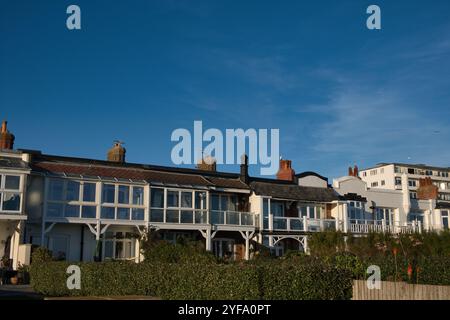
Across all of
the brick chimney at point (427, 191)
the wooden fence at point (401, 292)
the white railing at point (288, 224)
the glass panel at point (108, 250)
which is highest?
the brick chimney at point (427, 191)

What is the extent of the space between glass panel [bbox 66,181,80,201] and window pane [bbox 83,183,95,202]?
0.36 metres

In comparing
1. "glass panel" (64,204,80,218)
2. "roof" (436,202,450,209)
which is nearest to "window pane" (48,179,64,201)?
"glass panel" (64,204,80,218)

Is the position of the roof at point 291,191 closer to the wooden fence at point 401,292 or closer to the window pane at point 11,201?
the window pane at point 11,201

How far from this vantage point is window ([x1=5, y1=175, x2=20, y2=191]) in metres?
25.8

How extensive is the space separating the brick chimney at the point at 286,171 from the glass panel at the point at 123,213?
47.5 ft

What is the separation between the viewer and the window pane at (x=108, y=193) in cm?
2874

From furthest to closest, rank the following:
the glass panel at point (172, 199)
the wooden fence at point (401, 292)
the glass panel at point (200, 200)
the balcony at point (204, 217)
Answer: the glass panel at point (200, 200)
the glass panel at point (172, 199)
the balcony at point (204, 217)
the wooden fence at point (401, 292)

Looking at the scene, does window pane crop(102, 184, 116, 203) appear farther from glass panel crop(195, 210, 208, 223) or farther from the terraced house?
glass panel crop(195, 210, 208, 223)

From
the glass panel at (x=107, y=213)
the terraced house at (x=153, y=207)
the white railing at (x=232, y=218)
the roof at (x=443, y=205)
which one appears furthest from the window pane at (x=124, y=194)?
the roof at (x=443, y=205)

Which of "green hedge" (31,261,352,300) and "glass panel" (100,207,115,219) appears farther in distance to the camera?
"glass panel" (100,207,115,219)

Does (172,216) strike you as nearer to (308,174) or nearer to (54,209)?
(54,209)

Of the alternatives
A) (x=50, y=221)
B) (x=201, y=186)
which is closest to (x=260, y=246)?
(x=201, y=186)

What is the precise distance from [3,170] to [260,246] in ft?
51.7

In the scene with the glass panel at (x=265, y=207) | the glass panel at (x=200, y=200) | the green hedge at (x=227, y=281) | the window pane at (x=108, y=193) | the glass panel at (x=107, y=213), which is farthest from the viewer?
the glass panel at (x=265, y=207)
